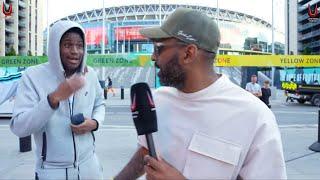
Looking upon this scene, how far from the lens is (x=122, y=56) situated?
97.7 feet

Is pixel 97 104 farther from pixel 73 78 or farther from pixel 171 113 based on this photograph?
pixel 171 113

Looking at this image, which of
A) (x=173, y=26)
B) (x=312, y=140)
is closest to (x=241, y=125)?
(x=173, y=26)

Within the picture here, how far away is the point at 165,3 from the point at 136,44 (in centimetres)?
1441

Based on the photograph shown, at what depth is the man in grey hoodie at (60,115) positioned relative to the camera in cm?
298

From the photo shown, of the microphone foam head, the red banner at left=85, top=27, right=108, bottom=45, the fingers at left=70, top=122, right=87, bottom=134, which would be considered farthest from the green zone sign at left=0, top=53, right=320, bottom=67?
the red banner at left=85, top=27, right=108, bottom=45

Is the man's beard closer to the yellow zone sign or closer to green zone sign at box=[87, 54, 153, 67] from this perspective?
the yellow zone sign

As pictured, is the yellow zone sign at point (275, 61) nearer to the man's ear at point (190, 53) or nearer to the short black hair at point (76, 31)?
the short black hair at point (76, 31)

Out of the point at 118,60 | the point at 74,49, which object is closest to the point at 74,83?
the point at 74,49

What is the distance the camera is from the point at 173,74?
203 centimetres

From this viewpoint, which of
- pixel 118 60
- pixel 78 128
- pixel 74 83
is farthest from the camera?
pixel 118 60

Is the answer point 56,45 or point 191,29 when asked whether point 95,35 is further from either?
point 191,29

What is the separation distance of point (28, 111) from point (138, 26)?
111m

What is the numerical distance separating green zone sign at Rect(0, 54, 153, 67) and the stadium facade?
7363cm

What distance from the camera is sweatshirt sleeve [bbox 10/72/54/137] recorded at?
2805 millimetres
